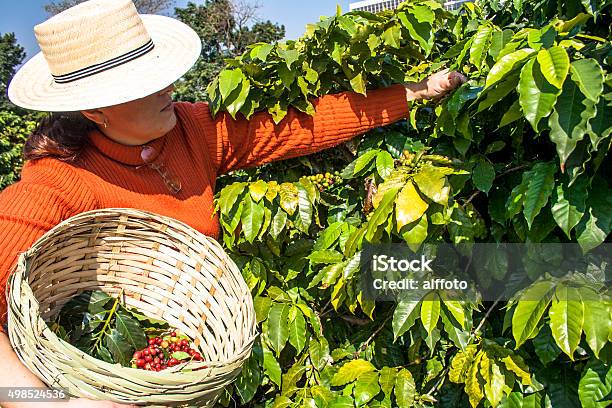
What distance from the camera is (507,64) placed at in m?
1.15

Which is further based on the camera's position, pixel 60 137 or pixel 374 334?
pixel 374 334

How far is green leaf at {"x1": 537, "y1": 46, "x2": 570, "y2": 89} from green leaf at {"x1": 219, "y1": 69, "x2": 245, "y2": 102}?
38.3 inches

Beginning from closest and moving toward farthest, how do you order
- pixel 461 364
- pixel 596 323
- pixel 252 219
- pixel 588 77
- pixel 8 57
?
pixel 588 77
pixel 596 323
pixel 461 364
pixel 252 219
pixel 8 57

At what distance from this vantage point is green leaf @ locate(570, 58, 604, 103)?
1.03 metres

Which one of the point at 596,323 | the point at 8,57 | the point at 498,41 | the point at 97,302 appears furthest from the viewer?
the point at 8,57

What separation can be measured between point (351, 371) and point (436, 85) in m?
0.92

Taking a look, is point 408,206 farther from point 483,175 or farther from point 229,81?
point 229,81

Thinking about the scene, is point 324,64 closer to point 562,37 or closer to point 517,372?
point 562,37

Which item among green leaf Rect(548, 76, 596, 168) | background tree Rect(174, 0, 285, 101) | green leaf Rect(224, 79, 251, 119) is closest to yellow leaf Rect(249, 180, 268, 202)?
green leaf Rect(224, 79, 251, 119)

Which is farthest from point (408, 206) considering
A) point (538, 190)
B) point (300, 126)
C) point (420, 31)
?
point (300, 126)

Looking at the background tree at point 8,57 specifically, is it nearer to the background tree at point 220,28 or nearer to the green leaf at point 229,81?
the background tree at point 220,28

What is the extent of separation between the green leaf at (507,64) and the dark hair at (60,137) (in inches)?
46.9

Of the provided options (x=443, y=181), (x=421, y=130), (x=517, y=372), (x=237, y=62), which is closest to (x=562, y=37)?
(x=443, y=181)

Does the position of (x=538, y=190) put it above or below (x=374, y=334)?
above
